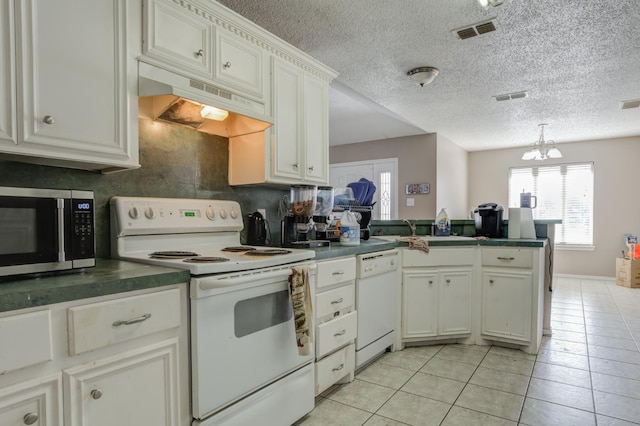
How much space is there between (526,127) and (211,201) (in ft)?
16.2

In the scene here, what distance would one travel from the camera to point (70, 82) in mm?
1343

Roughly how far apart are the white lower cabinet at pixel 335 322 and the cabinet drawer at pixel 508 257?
132cm

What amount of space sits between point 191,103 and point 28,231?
1016 mm

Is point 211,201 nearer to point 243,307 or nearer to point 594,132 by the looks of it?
point 243,307

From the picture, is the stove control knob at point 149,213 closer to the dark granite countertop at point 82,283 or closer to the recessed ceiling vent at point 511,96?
the dark granite countertop at point 82,283

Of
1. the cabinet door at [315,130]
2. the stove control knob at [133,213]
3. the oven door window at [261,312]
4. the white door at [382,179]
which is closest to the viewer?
the oven door window at [261,312]

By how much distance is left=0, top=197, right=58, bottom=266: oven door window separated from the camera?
1.14m

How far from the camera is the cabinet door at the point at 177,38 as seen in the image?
5.26ft

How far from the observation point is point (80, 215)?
1306 millimetres

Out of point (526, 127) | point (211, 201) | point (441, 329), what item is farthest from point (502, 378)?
point (526, 127)

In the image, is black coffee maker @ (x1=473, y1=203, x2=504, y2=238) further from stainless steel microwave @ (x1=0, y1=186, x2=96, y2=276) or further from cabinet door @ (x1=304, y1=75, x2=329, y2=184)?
stainless steel microwave @ (x1=0, y1=186, x2=96, y2=276)

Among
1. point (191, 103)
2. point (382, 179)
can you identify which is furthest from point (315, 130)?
point (382, 179)

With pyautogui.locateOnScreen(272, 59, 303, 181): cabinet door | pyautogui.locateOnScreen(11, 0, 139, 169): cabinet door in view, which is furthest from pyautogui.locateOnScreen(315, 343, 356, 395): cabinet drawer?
pyautogui.locateOnScreen(11, 0, 139, 169): cabinet door

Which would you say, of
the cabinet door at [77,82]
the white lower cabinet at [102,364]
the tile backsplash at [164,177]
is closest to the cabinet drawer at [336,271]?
the tile backsplash at [164,177]
